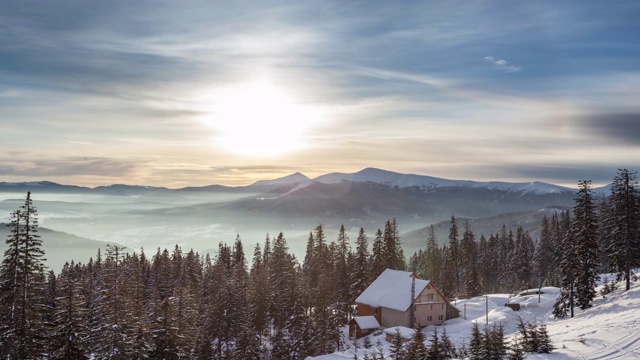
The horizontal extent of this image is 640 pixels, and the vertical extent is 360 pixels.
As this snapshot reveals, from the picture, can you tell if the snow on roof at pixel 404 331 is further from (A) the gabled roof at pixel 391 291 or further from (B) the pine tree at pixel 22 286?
(B) the pine tree at pixel 22 286

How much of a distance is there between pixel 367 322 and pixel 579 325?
3131 cm

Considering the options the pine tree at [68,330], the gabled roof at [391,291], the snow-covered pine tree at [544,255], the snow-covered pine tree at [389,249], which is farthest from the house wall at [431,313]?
the snow-covered pine tree at [544,255]

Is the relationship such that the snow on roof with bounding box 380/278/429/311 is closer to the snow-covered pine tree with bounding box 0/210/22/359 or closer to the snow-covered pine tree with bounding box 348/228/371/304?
the snow-covered pine tree with bounding box 348/228/371/304

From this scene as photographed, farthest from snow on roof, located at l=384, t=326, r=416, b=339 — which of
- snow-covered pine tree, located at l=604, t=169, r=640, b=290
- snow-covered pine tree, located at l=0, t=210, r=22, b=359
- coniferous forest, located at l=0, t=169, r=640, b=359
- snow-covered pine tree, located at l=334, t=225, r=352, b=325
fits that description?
snow-covered pine tree, located at l=0, t=210, r=22, b=359

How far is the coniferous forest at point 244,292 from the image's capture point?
31.6m

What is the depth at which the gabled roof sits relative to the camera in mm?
64125

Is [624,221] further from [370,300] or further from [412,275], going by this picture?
[370,300]

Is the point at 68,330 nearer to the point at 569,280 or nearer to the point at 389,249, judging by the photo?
the point at 569,280

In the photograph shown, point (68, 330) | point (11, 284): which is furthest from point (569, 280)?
point (11, 284)

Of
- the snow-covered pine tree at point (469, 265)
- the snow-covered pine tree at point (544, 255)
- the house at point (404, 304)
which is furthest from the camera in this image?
the snow-covered pine tree at point (544, 255)

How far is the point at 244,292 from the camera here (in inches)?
2437

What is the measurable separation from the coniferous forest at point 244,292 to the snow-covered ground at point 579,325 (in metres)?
3.17

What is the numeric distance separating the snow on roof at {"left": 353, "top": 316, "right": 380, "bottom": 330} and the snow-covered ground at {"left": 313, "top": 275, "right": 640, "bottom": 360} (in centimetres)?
204

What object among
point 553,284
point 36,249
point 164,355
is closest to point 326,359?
point 164,355
